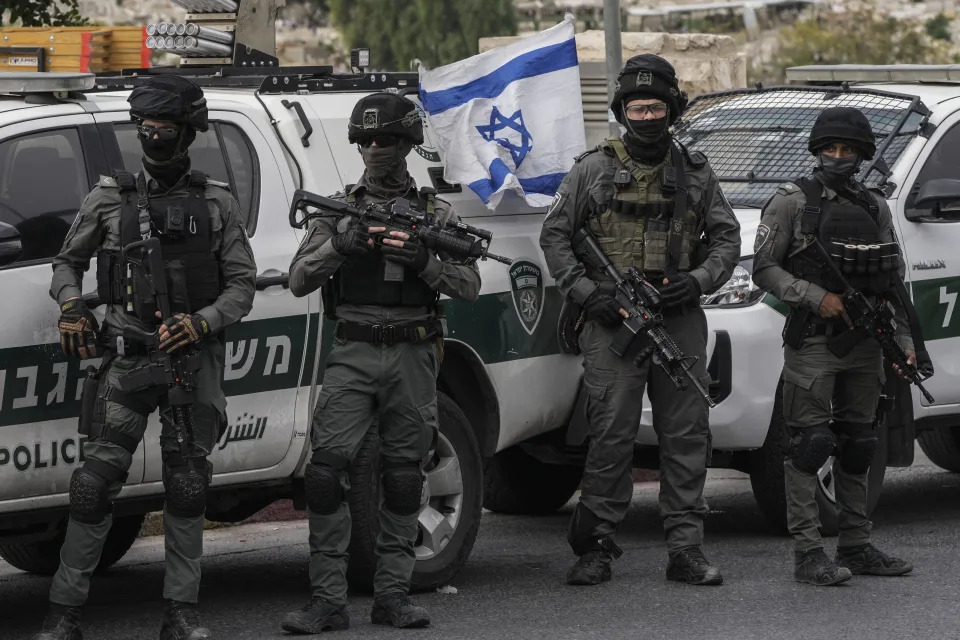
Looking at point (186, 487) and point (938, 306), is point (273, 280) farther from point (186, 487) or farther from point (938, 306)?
point (938, 306)

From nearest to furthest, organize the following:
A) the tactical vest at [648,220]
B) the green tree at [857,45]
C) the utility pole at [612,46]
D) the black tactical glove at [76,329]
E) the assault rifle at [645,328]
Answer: the black tactical glove at [76,329] < the assault rifle at [645,328] < the tactical vest at [648,220] < the utility pole at [612,46] < the green tree at [857,45]

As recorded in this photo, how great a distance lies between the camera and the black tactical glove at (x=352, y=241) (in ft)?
18.2

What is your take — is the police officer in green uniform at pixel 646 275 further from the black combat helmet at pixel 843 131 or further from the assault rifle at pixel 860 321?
the black combat helmet at pixel 843 131

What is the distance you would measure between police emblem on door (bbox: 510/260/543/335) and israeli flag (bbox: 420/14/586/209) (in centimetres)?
27

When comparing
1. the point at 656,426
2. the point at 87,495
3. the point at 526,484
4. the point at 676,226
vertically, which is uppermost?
the point at 676,226

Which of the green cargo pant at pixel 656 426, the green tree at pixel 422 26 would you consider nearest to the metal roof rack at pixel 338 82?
the green cargo pant at pixel 656 426

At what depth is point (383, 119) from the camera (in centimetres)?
575

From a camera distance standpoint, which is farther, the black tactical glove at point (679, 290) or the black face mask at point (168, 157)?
the black tactical glove at point (679, 290)

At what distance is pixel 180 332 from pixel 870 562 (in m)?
3.09

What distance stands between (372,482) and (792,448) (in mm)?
1771

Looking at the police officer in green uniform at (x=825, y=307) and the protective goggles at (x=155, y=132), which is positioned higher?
the protective goggles at (x=155, y=132)

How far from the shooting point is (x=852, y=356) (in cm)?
653

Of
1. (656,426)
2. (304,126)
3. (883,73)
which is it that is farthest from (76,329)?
(883,73)

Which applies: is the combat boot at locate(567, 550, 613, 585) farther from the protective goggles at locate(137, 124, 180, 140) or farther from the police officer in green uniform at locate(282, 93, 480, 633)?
the protective goggles at locate(137, 124, 180, 140)
